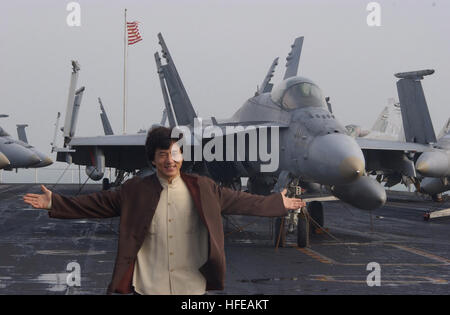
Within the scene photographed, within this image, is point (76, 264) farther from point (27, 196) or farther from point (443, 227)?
point (443, 227)

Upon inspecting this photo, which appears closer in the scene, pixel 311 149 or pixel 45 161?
pixel 311 149

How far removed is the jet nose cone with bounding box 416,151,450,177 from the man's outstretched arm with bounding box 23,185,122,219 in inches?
675

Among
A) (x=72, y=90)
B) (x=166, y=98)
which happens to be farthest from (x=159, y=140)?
Answer: (x=166, y=98)

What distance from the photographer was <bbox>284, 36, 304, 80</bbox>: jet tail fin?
2166 centimetres

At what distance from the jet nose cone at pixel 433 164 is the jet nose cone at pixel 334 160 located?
28.6ft

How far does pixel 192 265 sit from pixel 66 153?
1560 centimetres

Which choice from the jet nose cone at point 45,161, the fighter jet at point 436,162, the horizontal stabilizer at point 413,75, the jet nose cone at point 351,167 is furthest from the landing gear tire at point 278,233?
the jet nose cone at point 45,161

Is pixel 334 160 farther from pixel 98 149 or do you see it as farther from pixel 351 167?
pixel 98 149

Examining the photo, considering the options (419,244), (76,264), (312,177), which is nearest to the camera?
(76,264)

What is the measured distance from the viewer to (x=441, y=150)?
21719 mm

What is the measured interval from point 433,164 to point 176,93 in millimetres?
8486

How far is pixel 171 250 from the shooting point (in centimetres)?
453

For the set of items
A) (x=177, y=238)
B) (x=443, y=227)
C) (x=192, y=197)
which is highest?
(x=192, y=197)
